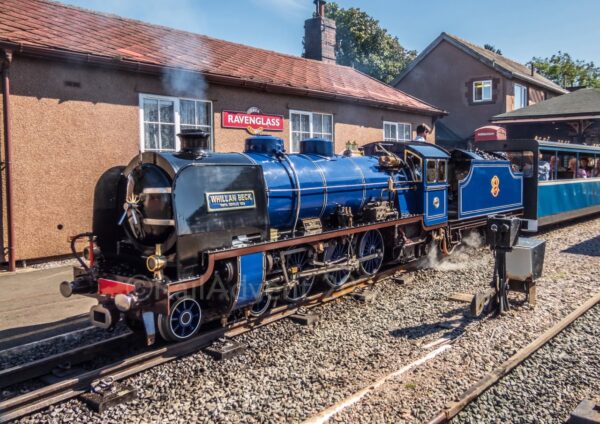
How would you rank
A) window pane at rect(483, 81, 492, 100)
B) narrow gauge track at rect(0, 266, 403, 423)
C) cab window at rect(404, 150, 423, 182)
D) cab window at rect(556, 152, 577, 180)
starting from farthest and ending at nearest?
1. window pane at rect(483, 81, 492, 100)
2. cab window at rect(556, 152, 577, 180)
3. cab window at rect(404, 150, 423, 182)
4. narrow gauge track at rect(0, 266, 403, 423)

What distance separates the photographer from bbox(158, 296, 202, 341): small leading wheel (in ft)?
16.9

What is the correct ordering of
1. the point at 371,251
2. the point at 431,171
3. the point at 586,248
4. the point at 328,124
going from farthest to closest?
the point at 328,124
the point at 586,248
the point at 431,171
the point at 371,251

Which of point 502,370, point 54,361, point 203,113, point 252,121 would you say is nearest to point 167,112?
point 203,113

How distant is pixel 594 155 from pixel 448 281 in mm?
12616

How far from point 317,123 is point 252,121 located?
2508mm

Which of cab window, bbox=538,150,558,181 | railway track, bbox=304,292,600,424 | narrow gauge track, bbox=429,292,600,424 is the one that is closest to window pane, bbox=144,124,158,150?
railway track, bbox=304,292,600,424

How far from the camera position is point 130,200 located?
219 inches

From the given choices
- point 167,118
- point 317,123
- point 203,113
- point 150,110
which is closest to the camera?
point 150,110

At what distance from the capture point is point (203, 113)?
11.5 metres

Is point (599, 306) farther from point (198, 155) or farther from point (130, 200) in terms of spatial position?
point (130, 200)

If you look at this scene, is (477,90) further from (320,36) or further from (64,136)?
(64,136)

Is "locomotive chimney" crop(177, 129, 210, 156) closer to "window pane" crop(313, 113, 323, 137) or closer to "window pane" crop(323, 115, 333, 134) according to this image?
"window pane" crop(313, 113, 323, 137)

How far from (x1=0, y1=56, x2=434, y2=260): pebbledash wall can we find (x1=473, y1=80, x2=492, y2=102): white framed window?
19.9 metres

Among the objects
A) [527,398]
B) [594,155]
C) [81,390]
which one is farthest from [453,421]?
[594,155]
